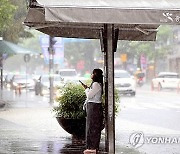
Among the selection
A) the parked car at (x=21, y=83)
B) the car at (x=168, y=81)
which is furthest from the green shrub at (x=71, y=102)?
the parked car at (x=21, y=83)

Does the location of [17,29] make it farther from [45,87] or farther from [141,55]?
[141,55]

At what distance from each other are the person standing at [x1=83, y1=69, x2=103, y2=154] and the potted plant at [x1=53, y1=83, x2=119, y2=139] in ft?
6.23

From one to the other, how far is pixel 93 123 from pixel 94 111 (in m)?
0.24

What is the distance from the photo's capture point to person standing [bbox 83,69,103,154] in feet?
35.1

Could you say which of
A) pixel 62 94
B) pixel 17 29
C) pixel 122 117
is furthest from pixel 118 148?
pixel 17 29

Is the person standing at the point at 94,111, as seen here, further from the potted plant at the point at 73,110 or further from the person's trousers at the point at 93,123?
the potted plant at the point at 73,110

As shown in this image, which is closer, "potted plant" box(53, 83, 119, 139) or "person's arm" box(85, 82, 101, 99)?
"person's arm" box(85, 82, 101, 99)

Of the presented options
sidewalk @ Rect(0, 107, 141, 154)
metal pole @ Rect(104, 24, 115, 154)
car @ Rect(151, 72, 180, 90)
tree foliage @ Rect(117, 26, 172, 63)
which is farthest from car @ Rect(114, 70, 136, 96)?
tree foliage @ Rect(117, 26, 172, 63)

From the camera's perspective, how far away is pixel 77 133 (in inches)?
513

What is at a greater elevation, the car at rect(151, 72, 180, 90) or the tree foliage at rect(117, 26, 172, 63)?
the tree foliage at rect(117, 26, 172, 63)

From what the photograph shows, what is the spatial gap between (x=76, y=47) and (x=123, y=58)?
53.6 ft

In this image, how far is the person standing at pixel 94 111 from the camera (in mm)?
10688

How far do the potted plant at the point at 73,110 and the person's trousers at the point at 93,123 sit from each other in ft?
6.19

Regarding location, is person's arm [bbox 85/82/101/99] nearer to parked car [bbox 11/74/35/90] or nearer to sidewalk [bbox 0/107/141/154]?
sidewalk [bbox 0/107/141/154]
